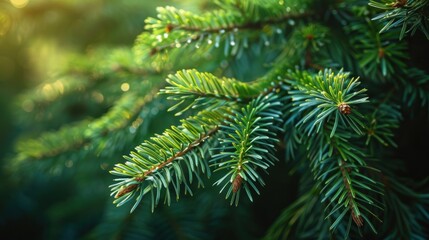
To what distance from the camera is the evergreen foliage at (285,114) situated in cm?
45

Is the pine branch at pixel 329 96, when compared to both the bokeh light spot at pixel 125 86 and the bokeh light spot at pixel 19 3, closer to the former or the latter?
the bokeh light spot at pixel 125 86

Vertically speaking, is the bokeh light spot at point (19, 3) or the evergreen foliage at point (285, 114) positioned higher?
the bokeh light spot at point (19, 3)

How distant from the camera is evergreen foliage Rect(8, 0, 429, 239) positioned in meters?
0.45

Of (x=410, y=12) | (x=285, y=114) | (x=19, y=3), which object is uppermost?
(x=19, y=3)

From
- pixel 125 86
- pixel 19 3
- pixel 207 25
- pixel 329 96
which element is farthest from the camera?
pixel 19 3

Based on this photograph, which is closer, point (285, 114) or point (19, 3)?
point (285, 114)

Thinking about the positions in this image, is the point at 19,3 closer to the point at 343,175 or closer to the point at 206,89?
the point at 206,89

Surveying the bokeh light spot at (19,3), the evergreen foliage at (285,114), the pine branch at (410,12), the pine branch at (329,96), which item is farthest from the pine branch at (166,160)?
the bokeh light spot at (19,3)

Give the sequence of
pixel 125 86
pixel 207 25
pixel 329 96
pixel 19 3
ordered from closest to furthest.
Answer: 1. pixel 329 96
2. pixel 207 25
3. pixel 125 86
4. pixel 19 3

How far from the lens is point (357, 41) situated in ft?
2.06

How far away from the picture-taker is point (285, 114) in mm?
518

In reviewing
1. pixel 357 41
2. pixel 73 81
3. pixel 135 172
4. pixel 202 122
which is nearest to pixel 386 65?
pixel 357 41

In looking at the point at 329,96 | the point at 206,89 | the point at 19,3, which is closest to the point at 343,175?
the point at 329,96

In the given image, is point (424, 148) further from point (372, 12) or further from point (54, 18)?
point (54, 18)
